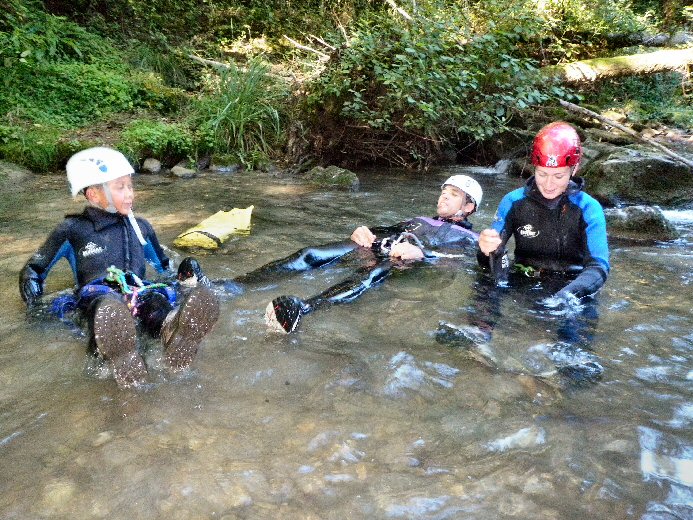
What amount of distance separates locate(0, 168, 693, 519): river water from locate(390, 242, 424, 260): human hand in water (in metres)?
0.51

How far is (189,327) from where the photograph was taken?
2.91m

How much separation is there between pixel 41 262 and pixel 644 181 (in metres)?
7.66

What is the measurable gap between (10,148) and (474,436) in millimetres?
8958

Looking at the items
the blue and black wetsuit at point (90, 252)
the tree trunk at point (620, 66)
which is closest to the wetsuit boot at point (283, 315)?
the blue and black wetsuit at point (90, 252)

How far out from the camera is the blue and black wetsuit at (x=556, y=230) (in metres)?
4.13

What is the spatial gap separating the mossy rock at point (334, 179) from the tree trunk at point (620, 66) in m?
5.05

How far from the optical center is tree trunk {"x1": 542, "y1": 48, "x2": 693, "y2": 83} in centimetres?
1133

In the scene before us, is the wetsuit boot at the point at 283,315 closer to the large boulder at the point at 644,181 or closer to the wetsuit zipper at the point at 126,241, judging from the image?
the wetsuit zipper at the point at 126,241

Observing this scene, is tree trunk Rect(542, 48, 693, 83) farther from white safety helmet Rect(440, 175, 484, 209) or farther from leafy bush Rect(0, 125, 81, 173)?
leafy bush Rect(0, 125, 81, 173)

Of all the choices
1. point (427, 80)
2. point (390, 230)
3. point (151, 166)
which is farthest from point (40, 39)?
point (390, 230)

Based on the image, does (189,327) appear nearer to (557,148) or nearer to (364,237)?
(364,237)

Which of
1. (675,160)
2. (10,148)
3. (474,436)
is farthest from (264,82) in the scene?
(474,436)

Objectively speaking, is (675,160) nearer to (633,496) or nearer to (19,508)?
(633,496)

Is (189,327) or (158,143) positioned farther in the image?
(158,143)
